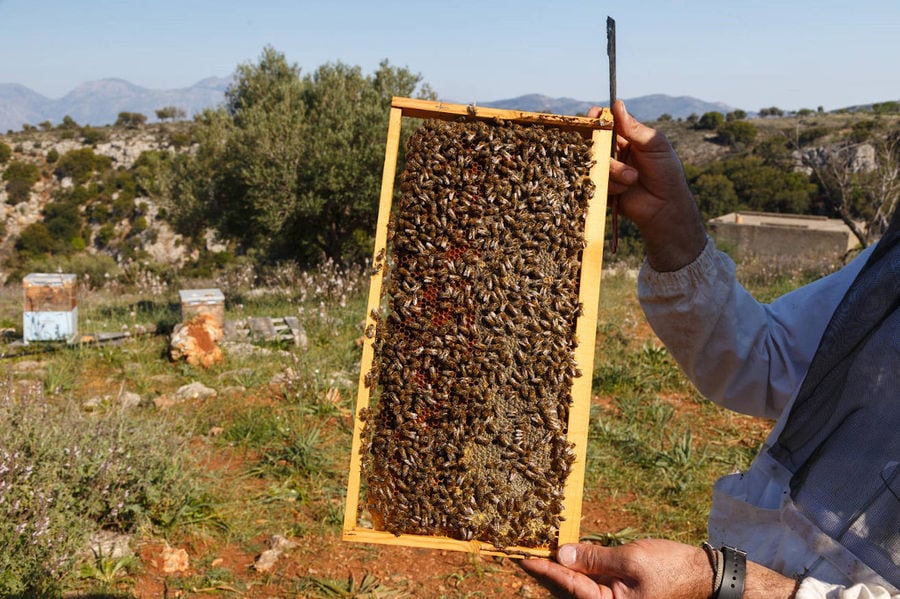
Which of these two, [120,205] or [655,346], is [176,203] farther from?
[120,205]

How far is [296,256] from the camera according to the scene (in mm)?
25203

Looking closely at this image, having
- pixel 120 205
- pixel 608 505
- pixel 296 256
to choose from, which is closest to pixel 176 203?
pixel 296 256

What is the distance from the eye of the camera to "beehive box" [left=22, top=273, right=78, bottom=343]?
11.0 meters

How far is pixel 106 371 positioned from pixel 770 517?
10.2 m

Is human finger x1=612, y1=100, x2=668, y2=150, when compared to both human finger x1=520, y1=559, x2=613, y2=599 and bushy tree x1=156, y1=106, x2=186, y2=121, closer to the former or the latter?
human finger x1=520, y1=559, x2=613, y2=599

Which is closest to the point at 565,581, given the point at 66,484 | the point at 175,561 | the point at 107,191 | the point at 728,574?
the point at 728,574

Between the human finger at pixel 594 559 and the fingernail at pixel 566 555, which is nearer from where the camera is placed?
the human finger at pixel 594 559

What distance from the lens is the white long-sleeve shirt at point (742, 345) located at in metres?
2.69

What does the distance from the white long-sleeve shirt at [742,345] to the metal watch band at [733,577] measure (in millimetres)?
237

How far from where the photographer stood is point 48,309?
439 inches

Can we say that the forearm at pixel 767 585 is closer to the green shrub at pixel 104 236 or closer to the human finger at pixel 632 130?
the human finger at pixel 632 130

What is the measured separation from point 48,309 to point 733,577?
38.6ft

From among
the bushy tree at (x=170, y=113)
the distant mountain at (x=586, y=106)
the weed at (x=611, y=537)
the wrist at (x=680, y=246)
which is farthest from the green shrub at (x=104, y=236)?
the wrist at (x=680, y=246)

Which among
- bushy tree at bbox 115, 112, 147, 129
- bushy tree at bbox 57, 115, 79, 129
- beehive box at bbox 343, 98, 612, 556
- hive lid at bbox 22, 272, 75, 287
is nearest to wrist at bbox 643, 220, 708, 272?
beehive box at bbox 343, 98, 612, 556
